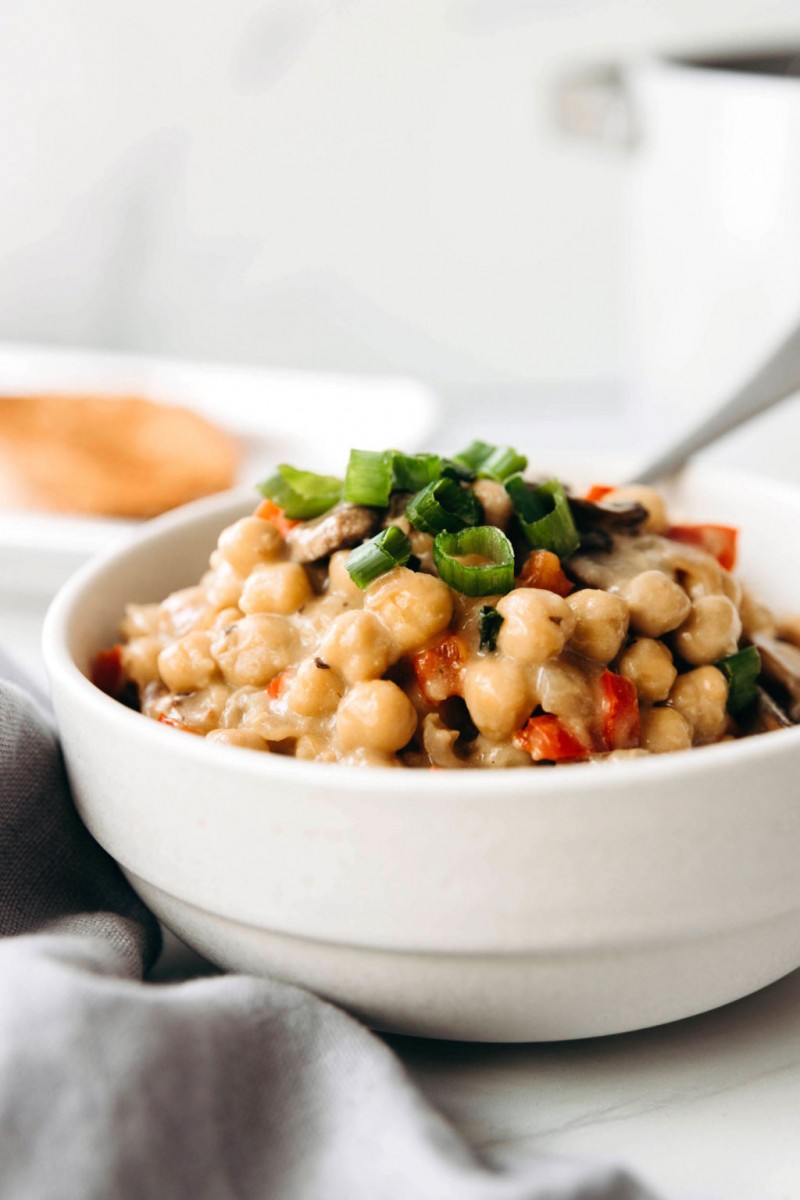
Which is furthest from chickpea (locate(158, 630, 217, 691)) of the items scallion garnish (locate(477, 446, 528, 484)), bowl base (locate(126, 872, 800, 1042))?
scallion garnish (locate(477, 446, 528, 484))

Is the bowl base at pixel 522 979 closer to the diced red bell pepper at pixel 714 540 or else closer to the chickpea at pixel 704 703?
the chickpea at pixel 704 703

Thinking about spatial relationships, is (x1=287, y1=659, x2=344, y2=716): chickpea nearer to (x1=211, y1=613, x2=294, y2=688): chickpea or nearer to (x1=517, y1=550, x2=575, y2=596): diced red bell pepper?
(x1=211, y1=613, x2=294, y2=688): chickpea

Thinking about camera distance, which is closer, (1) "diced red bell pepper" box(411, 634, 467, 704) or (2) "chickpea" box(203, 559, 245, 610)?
(1) "diced red bell pepper" box(411, 634, 467, 704)

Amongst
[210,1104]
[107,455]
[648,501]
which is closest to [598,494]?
[648,501]

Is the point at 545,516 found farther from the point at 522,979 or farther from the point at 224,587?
the point at 522,979

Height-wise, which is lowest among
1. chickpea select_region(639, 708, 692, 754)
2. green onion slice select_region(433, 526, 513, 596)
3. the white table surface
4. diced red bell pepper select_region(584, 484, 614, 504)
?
the white table surface

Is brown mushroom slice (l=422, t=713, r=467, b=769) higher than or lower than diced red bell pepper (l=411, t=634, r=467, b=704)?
lower

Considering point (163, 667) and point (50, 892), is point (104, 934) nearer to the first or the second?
point (50, 892)
